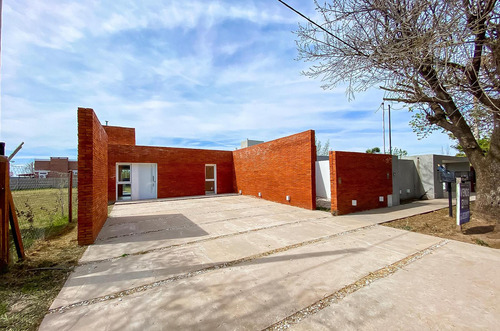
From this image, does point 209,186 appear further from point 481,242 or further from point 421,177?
point 481,242

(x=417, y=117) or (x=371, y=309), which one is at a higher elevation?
(x=417, y=117)

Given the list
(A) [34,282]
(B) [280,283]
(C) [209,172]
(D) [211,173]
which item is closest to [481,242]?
(B) [280,283]

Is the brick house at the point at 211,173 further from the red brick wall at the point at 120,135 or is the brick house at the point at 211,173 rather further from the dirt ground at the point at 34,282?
the dirt ground at the point at 34,282

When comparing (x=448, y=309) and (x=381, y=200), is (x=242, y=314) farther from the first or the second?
(x=381, y=200)

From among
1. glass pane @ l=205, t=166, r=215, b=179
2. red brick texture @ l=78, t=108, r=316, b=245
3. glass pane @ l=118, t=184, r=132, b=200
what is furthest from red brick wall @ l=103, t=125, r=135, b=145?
glass pane @ l=205, t=166, r=215, b=179

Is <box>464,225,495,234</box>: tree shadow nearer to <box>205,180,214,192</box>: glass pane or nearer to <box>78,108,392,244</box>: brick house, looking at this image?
<box>78,108,392,244</box>: brick house

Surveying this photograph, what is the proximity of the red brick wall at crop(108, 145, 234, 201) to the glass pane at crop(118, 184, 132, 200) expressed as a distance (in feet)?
1.35

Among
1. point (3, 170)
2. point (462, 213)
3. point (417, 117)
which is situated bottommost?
point (462, 213)

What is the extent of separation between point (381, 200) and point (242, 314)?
812 centimetres

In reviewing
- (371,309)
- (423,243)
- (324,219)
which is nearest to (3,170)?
(371,309)

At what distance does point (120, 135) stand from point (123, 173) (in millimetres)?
3431

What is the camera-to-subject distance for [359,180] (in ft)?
25.3

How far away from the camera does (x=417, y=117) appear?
33.5 ft

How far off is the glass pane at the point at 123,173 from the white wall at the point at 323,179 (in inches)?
428
